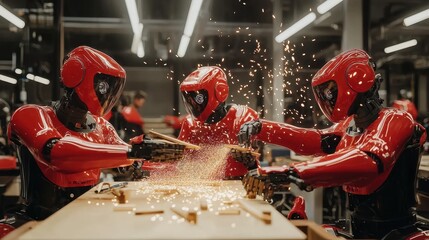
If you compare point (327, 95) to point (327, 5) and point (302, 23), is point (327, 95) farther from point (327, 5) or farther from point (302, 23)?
point (302, 23)

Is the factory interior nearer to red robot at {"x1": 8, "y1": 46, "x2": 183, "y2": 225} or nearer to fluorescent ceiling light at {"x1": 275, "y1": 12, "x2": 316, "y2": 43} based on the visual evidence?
red robot at {"x1": 8, "y1": 46, "x2": 183, "y2": 225}

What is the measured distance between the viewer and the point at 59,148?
267 centimetres

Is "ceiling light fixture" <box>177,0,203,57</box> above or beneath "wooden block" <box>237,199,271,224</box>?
above

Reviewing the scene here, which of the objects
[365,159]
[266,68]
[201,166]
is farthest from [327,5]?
[266,68]

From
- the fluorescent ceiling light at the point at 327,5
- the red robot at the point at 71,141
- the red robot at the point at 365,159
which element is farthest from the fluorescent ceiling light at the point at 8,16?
the red robot at the point at 365,159

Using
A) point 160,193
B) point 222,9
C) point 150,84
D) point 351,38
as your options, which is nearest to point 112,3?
point 222,9

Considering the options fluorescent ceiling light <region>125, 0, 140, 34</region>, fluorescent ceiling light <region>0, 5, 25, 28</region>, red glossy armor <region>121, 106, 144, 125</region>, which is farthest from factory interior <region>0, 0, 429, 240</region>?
red glossy armor <region>121, 106, 144, 125</region>

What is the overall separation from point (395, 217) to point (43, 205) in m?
2.16

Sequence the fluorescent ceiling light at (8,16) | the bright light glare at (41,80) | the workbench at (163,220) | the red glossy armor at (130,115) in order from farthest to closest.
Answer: the red glossy armor at (130,115)
the bright light glare at (41,80)
the fluorescent ceiling light at (8,16)
the workbench at (163,220)

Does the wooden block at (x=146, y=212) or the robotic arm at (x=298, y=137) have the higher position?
the robotic arm at (x=298, y=137)

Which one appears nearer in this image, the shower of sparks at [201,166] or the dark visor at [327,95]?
the dark visor at [327,95]

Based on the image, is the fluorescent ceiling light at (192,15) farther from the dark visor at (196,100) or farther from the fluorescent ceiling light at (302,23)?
the dark visor at (196,100)

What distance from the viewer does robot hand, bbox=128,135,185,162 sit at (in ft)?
8.92

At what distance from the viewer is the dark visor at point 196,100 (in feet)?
12.2
